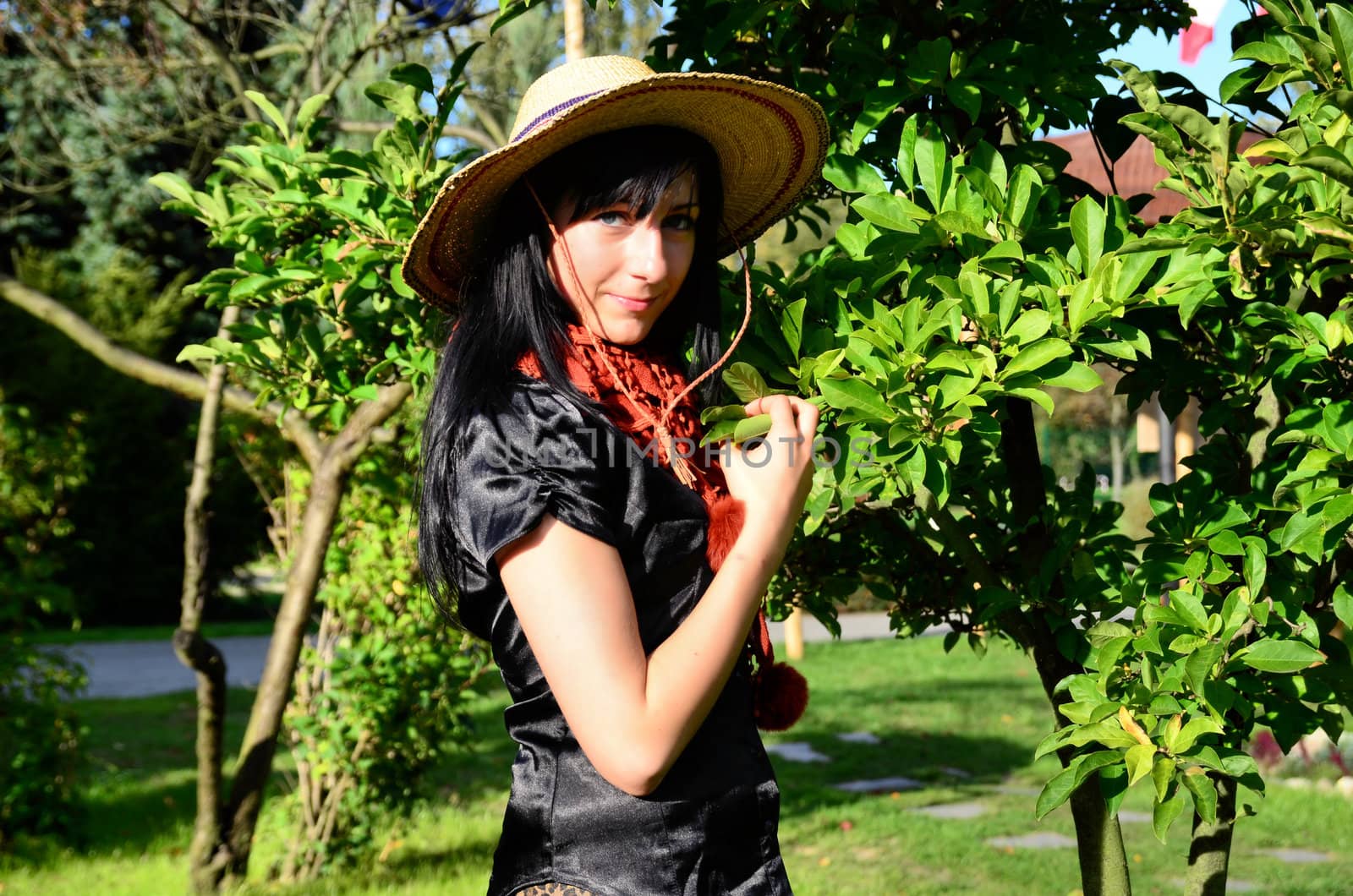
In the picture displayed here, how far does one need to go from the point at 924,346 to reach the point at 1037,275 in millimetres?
237

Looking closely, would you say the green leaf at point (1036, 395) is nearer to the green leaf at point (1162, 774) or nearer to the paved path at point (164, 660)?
the green leaf at point (1162, 774)

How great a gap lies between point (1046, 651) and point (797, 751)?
550 centimetres

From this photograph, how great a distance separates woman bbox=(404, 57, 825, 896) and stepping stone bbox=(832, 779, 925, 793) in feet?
17.2

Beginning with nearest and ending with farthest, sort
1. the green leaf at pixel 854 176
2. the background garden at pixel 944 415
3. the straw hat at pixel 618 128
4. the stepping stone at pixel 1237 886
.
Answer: the straw hat at pixel 618 128
the background garden at pixel 944 415
the green leaf at pixel 854 176
the stepping stone at pixel 1237 886

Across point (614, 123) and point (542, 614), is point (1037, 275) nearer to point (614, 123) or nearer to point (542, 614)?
point (614, 123)

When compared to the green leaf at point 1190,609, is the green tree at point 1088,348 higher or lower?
higher

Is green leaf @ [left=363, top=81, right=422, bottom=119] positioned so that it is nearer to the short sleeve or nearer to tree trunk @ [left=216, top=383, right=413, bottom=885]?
the short sleeve

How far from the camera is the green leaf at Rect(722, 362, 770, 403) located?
154 centimetres

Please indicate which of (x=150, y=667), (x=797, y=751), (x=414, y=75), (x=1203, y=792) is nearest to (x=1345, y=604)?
(x=1203, y=792)

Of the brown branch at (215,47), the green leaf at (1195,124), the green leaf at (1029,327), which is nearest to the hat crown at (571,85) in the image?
the green leaf at (1029,327)

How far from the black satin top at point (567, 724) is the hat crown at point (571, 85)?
318 mm

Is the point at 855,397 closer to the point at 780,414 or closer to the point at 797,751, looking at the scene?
the point at 780,414

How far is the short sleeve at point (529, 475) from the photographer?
1271 millimetres

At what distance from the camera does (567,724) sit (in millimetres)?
1374
